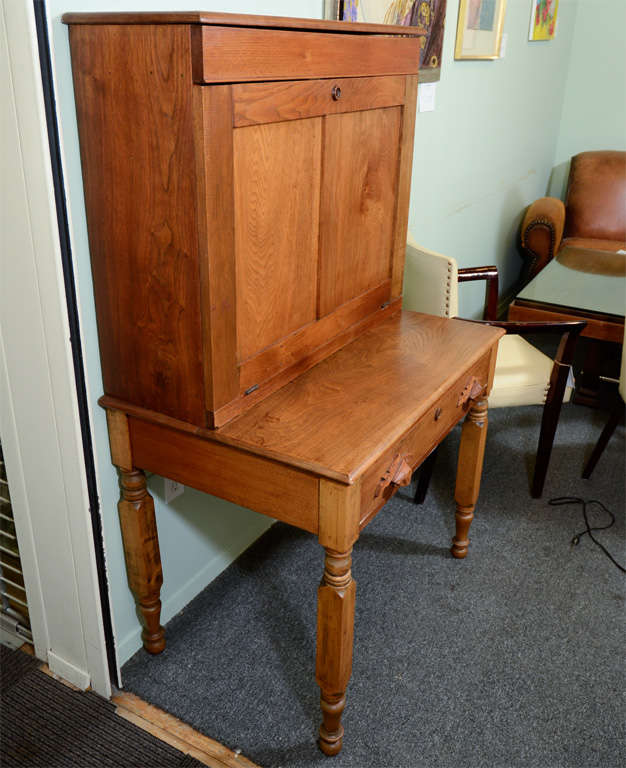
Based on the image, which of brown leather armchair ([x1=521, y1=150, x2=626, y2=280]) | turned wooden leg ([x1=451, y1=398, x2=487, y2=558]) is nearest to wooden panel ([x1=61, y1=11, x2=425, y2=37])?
turned wooden leg ([x1=451, y1=398, x2=487, y2=558])

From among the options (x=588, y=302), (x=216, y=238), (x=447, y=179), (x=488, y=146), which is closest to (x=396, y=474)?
(x=216, y=238)

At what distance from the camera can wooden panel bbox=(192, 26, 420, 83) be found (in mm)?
1133

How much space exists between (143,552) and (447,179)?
2207mm

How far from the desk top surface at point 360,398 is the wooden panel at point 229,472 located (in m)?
0.05

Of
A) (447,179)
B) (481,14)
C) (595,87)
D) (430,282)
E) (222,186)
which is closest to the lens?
(222,186)

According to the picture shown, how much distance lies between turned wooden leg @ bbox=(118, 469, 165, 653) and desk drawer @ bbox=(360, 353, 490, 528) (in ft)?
1.89

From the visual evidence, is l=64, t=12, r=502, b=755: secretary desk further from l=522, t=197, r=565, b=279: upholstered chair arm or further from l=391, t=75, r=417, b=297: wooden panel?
l=522, t=197, r=565, b=279: upholstered chair arm

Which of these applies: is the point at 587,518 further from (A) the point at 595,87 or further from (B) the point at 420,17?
(A) the point at 595,87

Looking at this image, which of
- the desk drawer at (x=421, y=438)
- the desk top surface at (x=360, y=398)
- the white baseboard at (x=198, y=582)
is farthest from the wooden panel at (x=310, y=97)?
the white baseboard at (x=198, y=582)

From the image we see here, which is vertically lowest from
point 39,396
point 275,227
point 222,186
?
point 39,396

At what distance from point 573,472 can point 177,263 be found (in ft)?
6.97

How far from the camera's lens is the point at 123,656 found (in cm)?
189

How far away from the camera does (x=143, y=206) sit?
1.29 meters

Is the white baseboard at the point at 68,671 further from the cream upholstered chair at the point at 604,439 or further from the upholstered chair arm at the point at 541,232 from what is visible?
the upholstered chair arm at the point at 541,232
